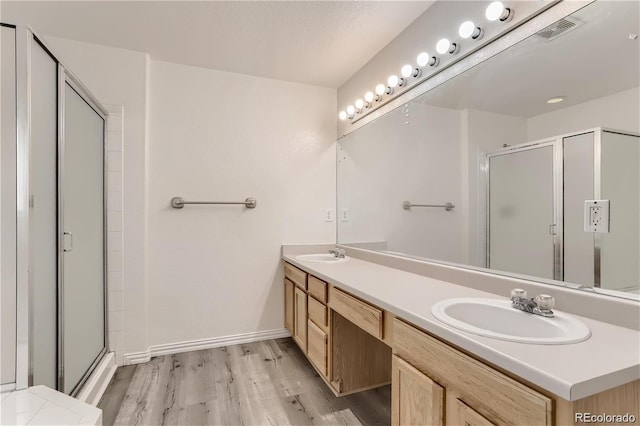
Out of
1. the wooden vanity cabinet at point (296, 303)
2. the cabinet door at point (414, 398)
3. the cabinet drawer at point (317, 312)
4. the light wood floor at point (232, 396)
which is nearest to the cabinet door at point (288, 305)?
the wooden vanity cabinet at point (296, 303)

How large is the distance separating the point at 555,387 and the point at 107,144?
2.59 meters

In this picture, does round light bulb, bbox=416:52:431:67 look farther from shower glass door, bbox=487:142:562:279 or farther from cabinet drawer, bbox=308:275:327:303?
cabinet drawer, bbox=308:275:327:303

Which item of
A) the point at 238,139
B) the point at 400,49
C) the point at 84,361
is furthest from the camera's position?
the point at 238,139

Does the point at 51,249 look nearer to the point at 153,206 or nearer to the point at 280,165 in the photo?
the point at 153,206

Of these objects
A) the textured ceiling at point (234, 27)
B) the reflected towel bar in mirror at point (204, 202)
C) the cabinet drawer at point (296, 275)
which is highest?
the textured ceiling at point (234, 27)

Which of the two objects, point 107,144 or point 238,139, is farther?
point 238,139

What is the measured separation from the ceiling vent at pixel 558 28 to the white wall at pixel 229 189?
1797 millimetres

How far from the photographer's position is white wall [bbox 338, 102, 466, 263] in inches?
65.0

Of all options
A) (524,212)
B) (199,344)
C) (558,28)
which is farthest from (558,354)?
(199,344)

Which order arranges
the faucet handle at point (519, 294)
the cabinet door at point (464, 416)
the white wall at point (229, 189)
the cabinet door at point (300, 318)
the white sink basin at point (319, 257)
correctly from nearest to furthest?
1. the cabinet door at point (464, 416)
2. the faucet handle at point (519, 294)
3. the cabinet door at point (300, 318)
4. the white wall at point (229, 189)
5. the white sink basin at point (319, 257)

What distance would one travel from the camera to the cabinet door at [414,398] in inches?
36.3

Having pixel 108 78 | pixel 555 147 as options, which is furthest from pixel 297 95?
pixel 555 147

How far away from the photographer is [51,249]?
1.33m

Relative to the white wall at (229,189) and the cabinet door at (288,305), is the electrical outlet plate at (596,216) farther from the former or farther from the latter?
the white wall at (229,189)
